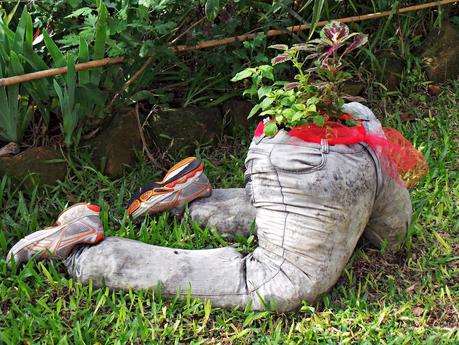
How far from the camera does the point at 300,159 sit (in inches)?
96.5

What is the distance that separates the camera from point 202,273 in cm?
254

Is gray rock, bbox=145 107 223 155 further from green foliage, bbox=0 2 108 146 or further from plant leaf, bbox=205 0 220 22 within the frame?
plant leaf, bbox=205 0 220 22

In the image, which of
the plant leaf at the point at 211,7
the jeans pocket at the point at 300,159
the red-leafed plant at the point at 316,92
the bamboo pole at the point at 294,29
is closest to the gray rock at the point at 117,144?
the bamboo pole at the point at 294,29

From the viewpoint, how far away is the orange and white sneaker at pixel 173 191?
9.70 ft

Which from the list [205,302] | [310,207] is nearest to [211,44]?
[310,207]

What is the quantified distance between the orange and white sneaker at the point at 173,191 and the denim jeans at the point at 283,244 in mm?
336

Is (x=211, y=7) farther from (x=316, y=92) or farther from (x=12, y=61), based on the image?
(x=12, y=61)

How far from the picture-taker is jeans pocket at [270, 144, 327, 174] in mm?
2443

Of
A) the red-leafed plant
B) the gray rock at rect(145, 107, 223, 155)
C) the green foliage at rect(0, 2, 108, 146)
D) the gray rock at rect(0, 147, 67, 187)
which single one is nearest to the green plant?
the green foliage at rect(0, 2, 108, 146)

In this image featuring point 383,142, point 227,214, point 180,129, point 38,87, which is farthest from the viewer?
point 180,129

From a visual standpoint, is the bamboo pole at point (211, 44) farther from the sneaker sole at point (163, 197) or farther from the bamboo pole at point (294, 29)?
the sneaker sole at point (163, 197)

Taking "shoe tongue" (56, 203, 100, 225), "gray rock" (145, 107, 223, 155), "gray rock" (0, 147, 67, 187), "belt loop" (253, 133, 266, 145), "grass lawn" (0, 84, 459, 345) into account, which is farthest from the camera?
"gray rock" (145, 107, 223, 155)

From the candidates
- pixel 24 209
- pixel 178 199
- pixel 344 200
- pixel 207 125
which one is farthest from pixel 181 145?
pixel 344 200

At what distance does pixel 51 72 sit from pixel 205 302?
128 centimetres
